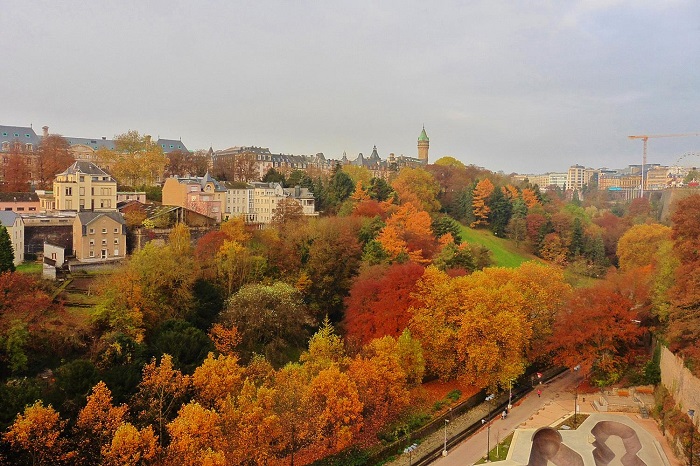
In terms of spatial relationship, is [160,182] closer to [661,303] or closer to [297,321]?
[297,321]

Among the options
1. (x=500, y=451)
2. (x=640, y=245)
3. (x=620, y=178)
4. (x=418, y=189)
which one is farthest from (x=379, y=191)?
(x=620, y=178)

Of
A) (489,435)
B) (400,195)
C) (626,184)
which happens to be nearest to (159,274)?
(489,435)

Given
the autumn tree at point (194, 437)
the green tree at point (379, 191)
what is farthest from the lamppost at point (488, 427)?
the green tree at point (379, 191)

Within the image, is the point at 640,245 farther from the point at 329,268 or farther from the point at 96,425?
the point at 96,425

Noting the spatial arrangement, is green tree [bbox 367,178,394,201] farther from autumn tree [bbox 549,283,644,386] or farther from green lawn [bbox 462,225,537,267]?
autumn tree [bbox 549,283,644,386]

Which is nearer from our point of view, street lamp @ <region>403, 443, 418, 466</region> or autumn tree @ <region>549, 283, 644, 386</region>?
street lamp @ <region>403, 443, 418, 466</region>

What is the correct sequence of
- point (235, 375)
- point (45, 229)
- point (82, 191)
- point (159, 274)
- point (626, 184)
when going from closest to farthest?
point (235, 375) < point (159, 274) < point (45, 229) < point (82, 191) < point (626, 184)

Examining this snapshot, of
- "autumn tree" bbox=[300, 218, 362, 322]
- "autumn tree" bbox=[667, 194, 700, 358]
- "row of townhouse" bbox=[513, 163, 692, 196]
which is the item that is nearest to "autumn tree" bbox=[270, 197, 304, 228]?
"autumn tree" bbox=[300, 218, 362, 322]
